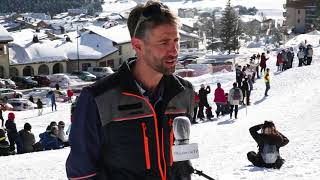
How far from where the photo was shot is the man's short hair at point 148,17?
246 centimetres

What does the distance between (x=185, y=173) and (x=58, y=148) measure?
12034mm

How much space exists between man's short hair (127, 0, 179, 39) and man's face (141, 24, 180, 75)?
2 centimetres

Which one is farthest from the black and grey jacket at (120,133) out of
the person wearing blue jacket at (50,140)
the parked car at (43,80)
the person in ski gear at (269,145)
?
the parked car at (43,80)

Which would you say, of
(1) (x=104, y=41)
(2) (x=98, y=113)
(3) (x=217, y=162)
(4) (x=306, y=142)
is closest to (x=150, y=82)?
(2) (x=98, y=113)

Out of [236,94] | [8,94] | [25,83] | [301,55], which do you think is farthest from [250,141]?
[25,83]

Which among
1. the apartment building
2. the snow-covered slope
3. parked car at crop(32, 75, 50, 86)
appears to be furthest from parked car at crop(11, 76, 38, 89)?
the apartment building

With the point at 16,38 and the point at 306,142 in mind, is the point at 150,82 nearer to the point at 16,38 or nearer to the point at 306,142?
the point at 306,142

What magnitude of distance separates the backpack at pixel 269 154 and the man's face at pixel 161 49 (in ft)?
24.3

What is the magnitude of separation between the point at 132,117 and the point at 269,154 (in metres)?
7.41

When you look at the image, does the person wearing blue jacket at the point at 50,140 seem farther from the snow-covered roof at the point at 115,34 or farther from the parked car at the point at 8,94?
the snow-covered roof at the point at 115,34

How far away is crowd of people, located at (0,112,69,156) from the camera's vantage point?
44.8 feet

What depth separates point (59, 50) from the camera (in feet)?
203

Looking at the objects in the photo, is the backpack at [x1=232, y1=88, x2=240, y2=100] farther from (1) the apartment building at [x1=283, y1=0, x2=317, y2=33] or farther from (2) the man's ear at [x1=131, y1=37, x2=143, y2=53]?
(1) the apartment building at [x1=283, y1=0, x2=317, y2=33]

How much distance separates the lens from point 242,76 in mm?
22328
